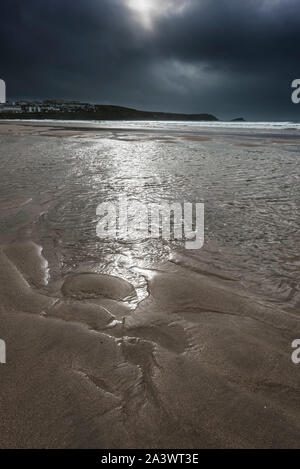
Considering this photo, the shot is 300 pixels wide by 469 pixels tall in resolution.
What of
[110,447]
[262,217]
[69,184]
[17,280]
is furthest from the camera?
[69,184]

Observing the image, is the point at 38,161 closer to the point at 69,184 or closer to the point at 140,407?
the point at 69,184

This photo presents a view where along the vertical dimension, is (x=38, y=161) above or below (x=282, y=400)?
above

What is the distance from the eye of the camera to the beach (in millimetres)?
1761

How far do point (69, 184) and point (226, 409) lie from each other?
6869 millimetres

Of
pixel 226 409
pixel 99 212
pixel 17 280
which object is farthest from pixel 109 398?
pixel 99 212

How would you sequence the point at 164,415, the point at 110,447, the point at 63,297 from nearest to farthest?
the point at 110,447
the point at 164,415
the point at 63,297

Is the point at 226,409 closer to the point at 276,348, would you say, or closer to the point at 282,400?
the point at 282,400

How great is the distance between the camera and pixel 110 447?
1.65 m

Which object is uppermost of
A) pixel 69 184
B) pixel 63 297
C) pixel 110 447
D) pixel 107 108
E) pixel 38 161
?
pixel 107 108

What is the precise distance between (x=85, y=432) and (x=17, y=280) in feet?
6.75

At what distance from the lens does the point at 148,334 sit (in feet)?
8.28

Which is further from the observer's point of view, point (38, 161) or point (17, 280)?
point (38, 161)

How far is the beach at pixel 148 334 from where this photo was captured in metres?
1.76

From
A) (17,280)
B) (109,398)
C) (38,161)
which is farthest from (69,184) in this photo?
(109,398)
